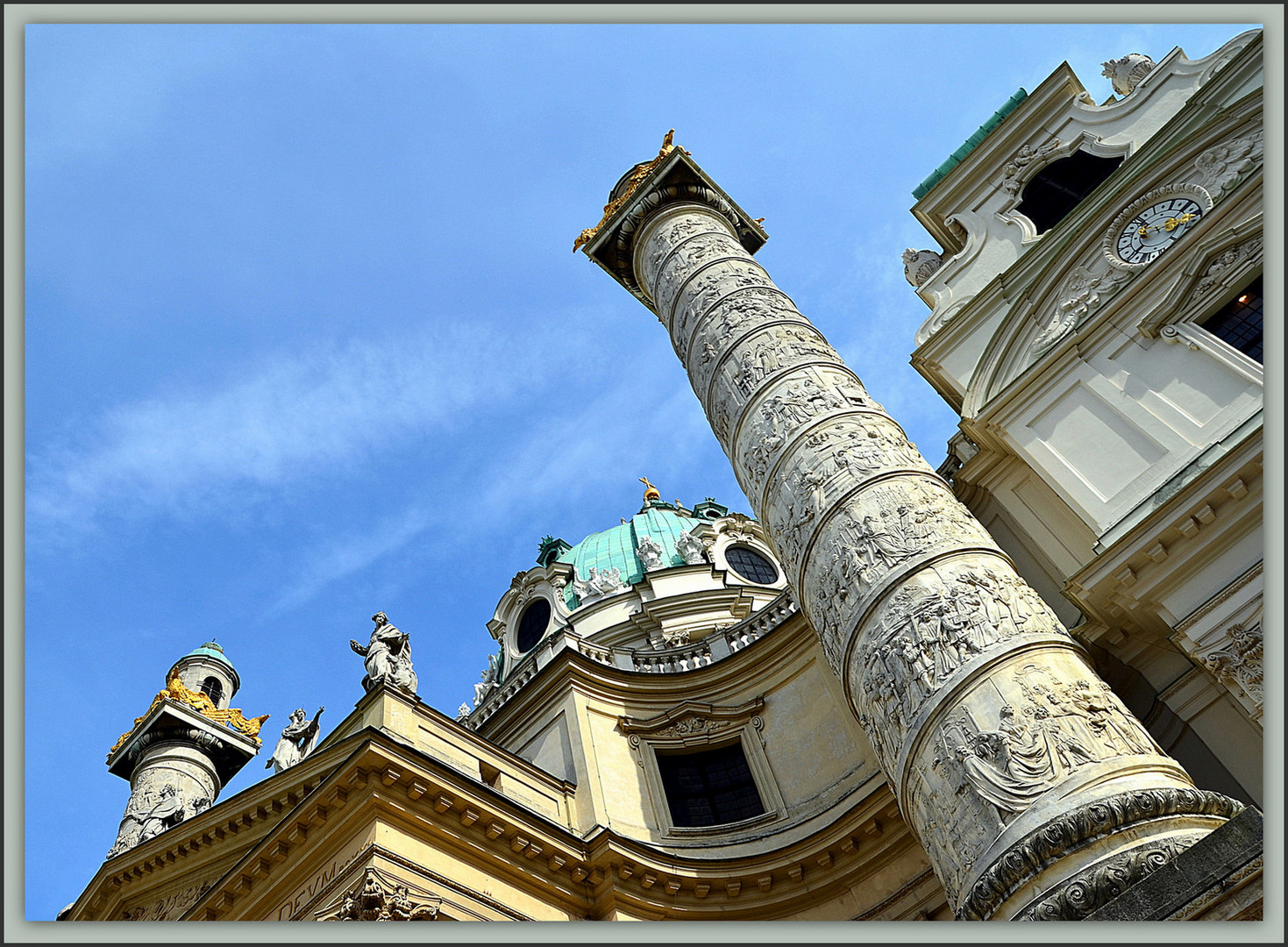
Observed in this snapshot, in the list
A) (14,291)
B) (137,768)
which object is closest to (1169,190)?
(14,291)

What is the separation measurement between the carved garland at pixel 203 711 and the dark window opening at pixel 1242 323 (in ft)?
56.2

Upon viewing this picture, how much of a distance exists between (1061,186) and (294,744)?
590 inches

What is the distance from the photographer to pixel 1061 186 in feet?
53.4

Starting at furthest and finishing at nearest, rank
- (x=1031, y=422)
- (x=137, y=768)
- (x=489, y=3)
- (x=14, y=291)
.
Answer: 1. (x=137, y=768)
2. (x=1031, y=422)
3. (x=489, y=3)
4. (x=14, y=291)

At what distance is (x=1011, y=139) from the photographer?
1720cm

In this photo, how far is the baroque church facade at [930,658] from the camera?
764cm

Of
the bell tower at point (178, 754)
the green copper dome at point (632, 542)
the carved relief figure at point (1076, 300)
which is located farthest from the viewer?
the green copper dome at point (632, 542)

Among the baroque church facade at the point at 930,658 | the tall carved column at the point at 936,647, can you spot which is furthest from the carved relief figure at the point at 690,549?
the tall carved column at the point at 936,647

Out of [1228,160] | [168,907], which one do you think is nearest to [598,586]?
[168,907]

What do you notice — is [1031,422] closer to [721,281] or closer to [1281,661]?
[721,281]

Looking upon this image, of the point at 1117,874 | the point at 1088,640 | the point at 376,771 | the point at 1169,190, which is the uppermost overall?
the point at 1169,190

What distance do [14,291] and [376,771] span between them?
742 cm

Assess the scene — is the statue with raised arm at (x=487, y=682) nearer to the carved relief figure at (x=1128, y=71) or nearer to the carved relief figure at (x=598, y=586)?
the carved relief figure at (x=598, y=586)

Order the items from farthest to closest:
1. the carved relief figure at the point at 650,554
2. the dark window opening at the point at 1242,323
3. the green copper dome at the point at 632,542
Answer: the green copper dome at the point at 632,542 < the carved relief figure at the point at 650,554 < the dark window opening at the point at 1242,323
